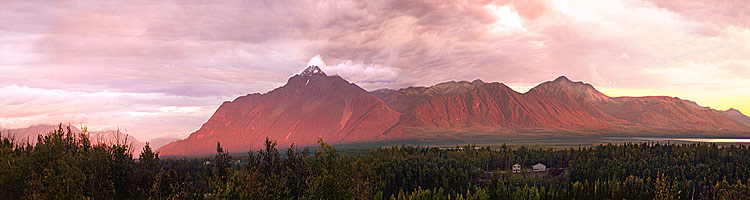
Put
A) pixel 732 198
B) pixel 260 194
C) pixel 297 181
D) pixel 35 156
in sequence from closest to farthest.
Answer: pixel 260 194 < pixel 35 156 < pixel 297 181 < pixel 732 198

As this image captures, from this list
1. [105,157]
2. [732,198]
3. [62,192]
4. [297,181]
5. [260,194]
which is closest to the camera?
[260,194]

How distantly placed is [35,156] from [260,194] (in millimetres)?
43774

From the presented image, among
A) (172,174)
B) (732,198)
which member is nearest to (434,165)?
(732,198)

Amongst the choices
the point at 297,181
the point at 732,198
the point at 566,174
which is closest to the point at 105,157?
the point at 297,181

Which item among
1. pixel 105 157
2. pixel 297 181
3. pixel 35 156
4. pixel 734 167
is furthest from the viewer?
pixel 734 167

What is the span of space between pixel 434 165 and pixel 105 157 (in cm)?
14030

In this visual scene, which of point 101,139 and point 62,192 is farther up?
point 101,139

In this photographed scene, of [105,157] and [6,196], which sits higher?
[105,157]

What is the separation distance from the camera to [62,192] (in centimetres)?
5253

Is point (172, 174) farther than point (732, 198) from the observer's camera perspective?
No

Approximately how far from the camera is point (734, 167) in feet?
582

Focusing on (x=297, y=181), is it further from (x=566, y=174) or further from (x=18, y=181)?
(x=566, y=174)

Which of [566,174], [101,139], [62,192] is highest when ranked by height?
[101,139]

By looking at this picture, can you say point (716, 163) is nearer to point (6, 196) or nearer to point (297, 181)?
point (297, 181)
